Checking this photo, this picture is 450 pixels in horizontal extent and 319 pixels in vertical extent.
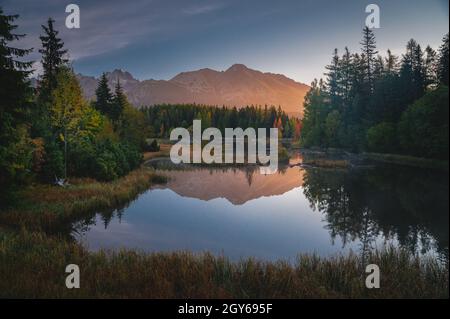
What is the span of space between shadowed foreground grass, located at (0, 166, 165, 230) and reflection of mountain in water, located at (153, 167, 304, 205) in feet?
20.2

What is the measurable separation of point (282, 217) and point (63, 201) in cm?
1577

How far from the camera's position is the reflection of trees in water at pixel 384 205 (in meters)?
17.3

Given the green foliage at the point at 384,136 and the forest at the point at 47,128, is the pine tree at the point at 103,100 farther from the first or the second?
the green foliage at the point at 384,136

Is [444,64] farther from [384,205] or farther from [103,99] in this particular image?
[103,99]

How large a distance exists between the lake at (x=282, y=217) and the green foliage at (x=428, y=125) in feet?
3.48

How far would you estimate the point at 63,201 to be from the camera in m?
23.7

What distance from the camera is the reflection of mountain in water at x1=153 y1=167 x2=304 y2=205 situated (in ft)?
111

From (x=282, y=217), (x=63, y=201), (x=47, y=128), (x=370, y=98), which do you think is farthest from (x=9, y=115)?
(x=370, y=98)

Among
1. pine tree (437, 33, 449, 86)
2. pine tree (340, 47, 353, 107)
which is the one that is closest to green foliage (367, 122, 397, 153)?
pine tree (437, 33, 449, 86)

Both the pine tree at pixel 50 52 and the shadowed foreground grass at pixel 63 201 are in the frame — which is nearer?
the shadowed foreground grass at pixel 63 201

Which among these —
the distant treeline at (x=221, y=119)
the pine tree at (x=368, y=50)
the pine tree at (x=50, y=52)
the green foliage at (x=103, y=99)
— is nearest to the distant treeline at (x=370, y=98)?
the pine tree at (x=368, y=50)

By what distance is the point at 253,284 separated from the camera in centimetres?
986
